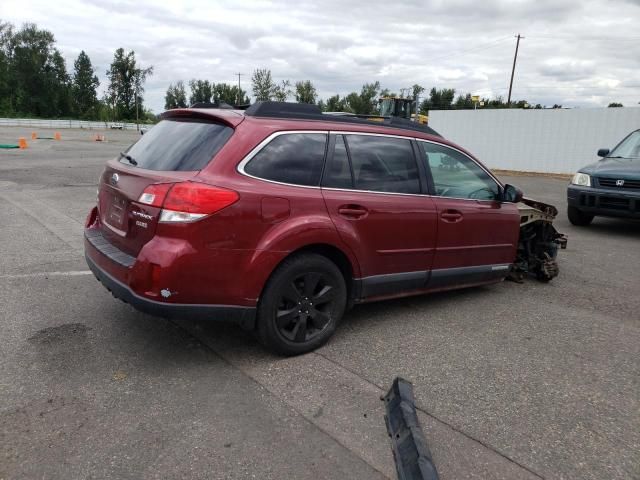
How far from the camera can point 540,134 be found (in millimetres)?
22375

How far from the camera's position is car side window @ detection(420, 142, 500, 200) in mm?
4613

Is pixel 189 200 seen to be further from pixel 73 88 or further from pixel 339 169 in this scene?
pixel 73 88

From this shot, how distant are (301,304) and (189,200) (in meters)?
1.10

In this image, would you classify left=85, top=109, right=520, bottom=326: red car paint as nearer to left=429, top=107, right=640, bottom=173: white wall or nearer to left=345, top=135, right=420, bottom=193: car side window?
left=345, top=135, right=420, bottom=193: car side window

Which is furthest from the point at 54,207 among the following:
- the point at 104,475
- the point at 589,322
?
the point at 589,322

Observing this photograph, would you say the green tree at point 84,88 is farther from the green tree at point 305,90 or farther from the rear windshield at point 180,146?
the rear windshield at point 180,146

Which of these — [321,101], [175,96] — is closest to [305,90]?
[321,101]

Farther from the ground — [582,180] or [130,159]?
[130,159]

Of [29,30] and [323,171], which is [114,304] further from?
[29,30]

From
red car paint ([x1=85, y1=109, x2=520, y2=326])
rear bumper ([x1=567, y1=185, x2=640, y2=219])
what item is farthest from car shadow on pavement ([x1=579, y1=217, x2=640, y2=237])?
red car paint ([x1=85, y1=109, x2=520, y2=326])

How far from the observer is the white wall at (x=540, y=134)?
66.5 feet

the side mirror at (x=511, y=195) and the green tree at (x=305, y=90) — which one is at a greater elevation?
the green tree at (x=305, y=90)

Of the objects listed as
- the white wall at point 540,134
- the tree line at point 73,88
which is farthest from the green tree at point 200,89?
the white wall at point 540,134

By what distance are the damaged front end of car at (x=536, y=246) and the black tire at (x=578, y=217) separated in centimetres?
374
